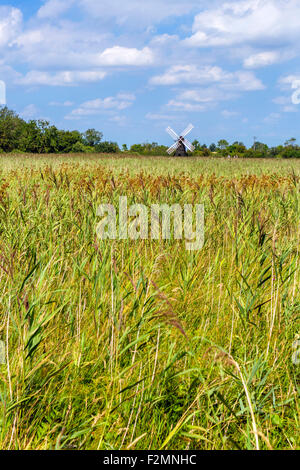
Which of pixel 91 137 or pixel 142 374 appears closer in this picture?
pixel 142 374

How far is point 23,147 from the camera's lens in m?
58.5

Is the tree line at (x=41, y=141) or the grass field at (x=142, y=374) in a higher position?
the tree line at (x=41, y=141)

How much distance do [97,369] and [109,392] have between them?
183 mm

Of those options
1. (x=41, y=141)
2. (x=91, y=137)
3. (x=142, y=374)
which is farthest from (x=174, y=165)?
(x=91, y=137)

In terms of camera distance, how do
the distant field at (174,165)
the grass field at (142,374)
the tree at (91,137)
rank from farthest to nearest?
1. the tree at (91,137)
2. the distant field at (174,165)
3. the grass field at (142,374)

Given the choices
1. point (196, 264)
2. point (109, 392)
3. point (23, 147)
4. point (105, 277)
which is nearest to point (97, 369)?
point (109, 392)

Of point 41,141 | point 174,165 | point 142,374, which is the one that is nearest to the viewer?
point 142,374

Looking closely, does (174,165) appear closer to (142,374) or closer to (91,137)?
(142,374)

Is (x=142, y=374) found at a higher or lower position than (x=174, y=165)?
lower

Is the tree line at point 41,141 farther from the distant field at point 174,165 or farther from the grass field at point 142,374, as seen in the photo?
the grass field at point 142,374

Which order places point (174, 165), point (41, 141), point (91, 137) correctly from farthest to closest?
point (91, 137)
point (41, 141)
point (174, 165)

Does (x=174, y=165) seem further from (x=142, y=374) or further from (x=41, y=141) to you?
(x=41, y=141)

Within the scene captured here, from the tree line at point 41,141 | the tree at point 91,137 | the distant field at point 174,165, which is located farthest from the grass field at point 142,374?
the tree at point 91,137

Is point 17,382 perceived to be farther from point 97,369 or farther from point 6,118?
point 6,118
